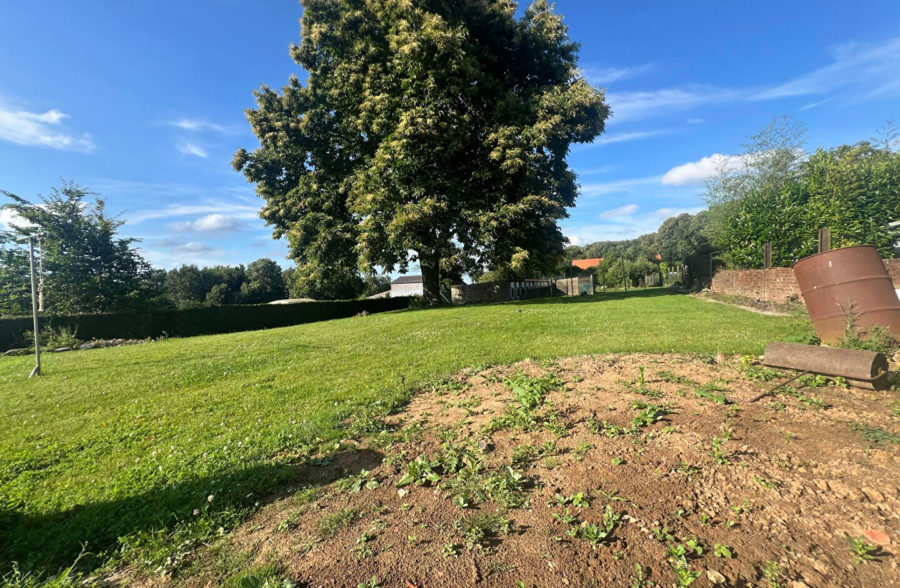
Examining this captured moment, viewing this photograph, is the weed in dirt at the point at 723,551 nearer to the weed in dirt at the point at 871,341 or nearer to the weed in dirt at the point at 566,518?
the weed in dirt at the point at 566,518

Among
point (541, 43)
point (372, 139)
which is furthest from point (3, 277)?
point (541, 43)

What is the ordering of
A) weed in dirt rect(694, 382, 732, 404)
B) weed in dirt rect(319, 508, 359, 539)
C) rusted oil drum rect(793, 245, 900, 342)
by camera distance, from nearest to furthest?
weed in dirt rect(319, 508, 359, 539)
weed in dirt rect(694, 382, 732, 404)
rusted oil drum rect(793, 245, 900, 342)

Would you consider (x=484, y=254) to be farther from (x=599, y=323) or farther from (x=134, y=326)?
(x=134, y=326)

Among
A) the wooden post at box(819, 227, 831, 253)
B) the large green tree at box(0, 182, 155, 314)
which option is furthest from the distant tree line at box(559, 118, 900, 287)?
the large green tree at box(0, 182, 155, 314)

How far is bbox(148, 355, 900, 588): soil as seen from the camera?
1.87 metres

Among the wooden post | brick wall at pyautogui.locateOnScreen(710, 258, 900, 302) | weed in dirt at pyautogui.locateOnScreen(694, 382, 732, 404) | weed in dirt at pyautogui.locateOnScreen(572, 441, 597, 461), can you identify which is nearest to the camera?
weed in dirt at pyautogui.locateOnScreen(572, 441, 597, 461)

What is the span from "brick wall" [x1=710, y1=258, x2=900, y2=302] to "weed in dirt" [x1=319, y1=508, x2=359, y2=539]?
1566cm

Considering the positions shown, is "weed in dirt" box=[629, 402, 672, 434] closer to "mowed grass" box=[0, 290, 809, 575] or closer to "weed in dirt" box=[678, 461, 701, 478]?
"weed in dirt" box=[678, 461, 701, 478]

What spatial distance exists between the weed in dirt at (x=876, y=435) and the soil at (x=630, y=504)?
0.02 m

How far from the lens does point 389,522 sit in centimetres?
235

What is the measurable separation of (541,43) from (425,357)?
777 inches

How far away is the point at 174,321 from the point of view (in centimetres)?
2055

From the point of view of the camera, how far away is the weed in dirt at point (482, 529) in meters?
2.09

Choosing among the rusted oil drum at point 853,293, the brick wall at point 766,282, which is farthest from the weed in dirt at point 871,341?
the brick wall at point 766,282
